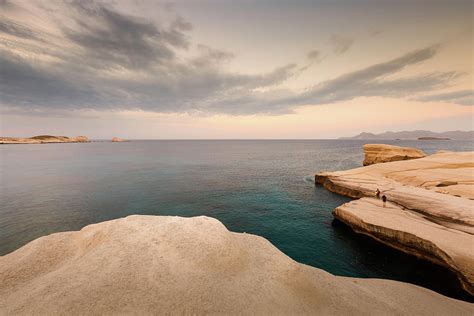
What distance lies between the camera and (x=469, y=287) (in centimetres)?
1468

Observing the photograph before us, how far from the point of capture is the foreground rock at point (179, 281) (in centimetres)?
938

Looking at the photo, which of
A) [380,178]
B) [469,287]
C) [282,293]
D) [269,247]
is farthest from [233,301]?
[380,178]

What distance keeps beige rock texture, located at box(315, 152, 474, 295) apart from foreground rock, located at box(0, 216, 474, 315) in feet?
21.1

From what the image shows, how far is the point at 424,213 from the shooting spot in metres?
23.8

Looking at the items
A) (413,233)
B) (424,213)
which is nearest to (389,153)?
(424,213)

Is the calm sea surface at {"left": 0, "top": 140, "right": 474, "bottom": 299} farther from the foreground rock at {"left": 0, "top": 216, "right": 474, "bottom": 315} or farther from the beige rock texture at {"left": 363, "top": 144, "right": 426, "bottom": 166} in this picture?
the beige rock texture at {"left": 363, "top": 144, "right": 426, "bottom": 166}

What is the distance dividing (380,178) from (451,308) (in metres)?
35.0

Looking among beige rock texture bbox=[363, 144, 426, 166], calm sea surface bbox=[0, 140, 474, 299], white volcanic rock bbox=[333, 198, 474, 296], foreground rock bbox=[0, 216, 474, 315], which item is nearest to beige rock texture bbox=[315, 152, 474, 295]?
white volcanic rock bbox=[333, 198, 474, 296]

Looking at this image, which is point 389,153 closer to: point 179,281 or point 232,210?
point 232,210

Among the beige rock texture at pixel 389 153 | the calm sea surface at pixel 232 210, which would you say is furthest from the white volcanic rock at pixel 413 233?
the beige rock texture at pixel 389 153

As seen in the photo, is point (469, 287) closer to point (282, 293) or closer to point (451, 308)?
point (451, 308)

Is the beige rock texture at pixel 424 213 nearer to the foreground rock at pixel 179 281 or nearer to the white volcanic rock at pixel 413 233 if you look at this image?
the white volcanic rock at pixel 413 233

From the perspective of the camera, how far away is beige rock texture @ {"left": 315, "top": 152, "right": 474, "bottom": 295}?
17125mm

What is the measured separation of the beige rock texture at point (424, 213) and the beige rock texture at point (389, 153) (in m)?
20.6
